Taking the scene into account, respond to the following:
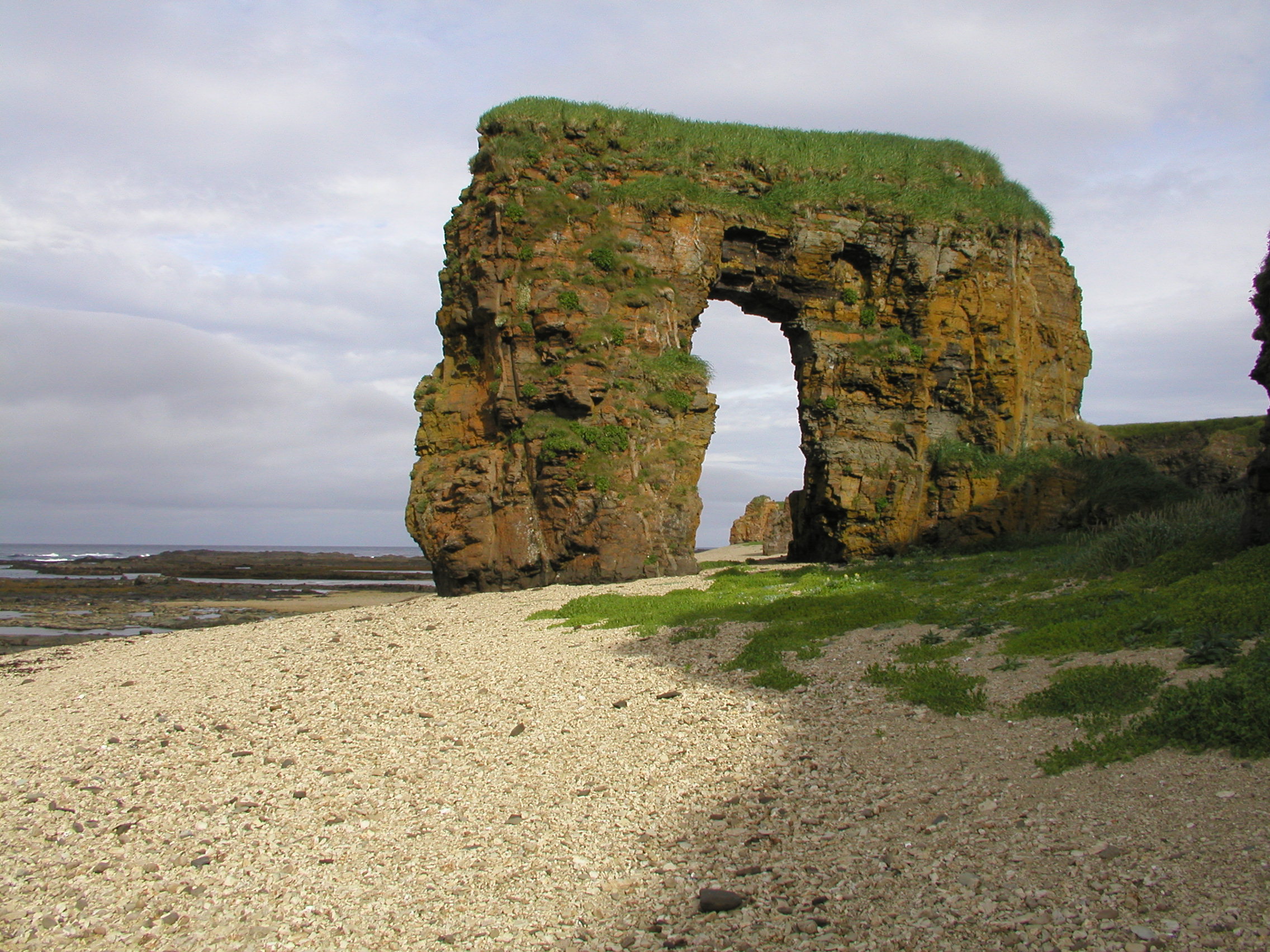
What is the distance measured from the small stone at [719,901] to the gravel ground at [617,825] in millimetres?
54

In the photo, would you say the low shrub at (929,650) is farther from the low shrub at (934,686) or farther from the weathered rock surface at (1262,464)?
the weathered rock surface at (1262,464)

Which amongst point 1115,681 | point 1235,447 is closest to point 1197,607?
point 1115,681

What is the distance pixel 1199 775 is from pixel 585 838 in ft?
12.1

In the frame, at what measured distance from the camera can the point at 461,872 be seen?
4855mm

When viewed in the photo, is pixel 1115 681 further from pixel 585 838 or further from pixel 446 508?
pixel 446 508

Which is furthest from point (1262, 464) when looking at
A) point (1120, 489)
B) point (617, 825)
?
point (1120, 489)

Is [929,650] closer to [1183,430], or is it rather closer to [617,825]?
[617,825]

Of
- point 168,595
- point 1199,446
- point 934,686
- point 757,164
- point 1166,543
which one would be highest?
point 757,164

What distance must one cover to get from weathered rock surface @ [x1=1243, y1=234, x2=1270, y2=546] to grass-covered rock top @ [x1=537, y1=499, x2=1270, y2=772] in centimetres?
42

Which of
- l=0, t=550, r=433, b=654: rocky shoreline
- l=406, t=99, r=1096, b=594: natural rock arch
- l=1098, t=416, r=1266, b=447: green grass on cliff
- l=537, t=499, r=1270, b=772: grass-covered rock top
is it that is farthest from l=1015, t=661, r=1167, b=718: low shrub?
l=1098, t=416, r=1266, b=447: green grass on cliff

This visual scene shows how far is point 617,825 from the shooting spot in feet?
17.6

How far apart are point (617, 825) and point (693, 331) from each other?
17883mm

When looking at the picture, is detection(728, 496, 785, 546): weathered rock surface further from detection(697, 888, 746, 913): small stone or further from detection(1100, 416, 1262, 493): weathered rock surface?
detection(697, 888, 746, 913): small stone

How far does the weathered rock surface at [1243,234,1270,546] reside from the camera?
368 inches
